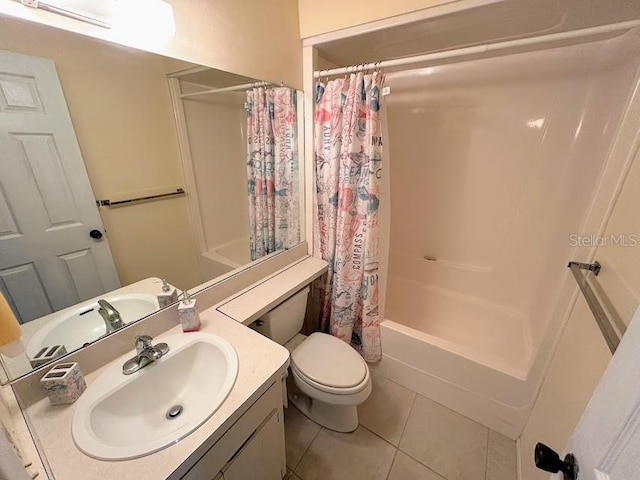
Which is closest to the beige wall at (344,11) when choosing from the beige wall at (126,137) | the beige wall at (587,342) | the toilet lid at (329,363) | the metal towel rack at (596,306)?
the beige wall at (126,137)

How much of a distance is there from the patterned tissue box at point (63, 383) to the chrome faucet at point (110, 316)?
0.16 metres

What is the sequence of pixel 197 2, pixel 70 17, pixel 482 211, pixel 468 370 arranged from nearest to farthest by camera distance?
pixel 70 17
pixel 197 2
pixel 468 370
pixel 482 211

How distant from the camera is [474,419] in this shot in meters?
1.48

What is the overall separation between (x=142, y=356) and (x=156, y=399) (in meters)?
0.16

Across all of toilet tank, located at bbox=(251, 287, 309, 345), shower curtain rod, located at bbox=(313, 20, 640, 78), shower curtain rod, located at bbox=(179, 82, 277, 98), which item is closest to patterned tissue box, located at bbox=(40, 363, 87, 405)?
toilet tank, located at bbox=(251, 287, 309, 345)

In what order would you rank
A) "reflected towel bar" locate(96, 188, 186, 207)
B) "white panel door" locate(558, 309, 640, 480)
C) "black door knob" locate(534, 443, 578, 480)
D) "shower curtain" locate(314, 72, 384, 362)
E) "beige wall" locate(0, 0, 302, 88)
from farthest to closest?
"shower curtain" locate(314, 72, 384, 362)
"reflected towel bar" locate(96, 188, 186, 207)
"beige wall" locate(0, 0, 302, 88)
"black door knob" locate(534, 443, 578, 480)
"white panel door" locate(558, 309, 640, 480)

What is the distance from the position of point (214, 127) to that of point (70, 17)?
57cm

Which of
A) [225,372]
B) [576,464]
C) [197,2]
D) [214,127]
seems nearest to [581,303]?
[576,464]

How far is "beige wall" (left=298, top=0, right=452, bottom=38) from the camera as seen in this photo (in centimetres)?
111

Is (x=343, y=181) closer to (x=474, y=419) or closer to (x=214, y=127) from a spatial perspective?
(x=214, y=127)

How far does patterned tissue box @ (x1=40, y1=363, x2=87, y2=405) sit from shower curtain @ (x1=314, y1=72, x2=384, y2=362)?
3.93 ft

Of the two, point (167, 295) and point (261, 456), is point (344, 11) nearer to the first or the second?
point (167, 295)

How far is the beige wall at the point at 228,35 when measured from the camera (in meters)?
0.79

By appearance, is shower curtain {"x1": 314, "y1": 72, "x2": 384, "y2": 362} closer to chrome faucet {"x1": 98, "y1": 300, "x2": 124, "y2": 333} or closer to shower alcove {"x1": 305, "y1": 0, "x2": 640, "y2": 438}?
shower alcove {"x1": 305, "y1": 0, "x2": 640, "y2": 438}
